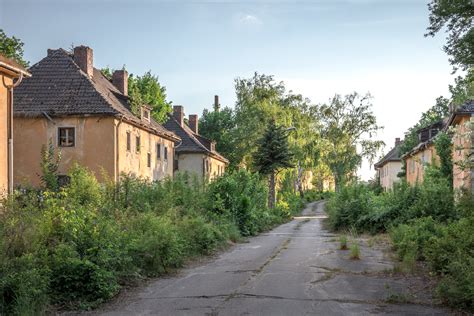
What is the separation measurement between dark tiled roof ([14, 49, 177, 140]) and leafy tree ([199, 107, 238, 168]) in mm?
34727

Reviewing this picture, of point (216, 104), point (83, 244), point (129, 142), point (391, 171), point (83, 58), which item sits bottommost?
point (83, 244)

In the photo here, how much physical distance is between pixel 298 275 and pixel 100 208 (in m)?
5.88

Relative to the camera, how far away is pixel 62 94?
109 feet

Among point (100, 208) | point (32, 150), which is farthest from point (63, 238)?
point (32, 150)

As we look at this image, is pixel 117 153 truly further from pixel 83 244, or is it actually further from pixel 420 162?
pixel 83 244

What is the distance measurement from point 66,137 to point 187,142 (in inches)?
902

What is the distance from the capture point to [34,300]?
30.1ft

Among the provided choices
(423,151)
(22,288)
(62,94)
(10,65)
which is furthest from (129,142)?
(22,288)

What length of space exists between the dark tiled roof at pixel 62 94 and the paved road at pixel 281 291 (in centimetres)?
1864

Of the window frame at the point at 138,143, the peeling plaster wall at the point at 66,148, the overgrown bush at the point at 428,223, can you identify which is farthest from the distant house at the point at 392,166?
the peeling plaster wall at the point at 66,148

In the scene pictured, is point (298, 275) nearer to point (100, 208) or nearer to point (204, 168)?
point (100, 208)

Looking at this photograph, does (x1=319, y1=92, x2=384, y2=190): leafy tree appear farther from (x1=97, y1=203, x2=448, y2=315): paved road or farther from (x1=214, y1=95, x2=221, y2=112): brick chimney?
(x1=97, y1=203, x2=448, y2=315): paved road

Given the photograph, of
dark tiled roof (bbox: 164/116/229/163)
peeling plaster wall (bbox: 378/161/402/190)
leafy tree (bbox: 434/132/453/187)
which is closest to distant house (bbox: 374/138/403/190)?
peeling plaster wall (bbox: 378/161/402/190)

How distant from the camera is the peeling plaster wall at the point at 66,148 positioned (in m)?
32.1
